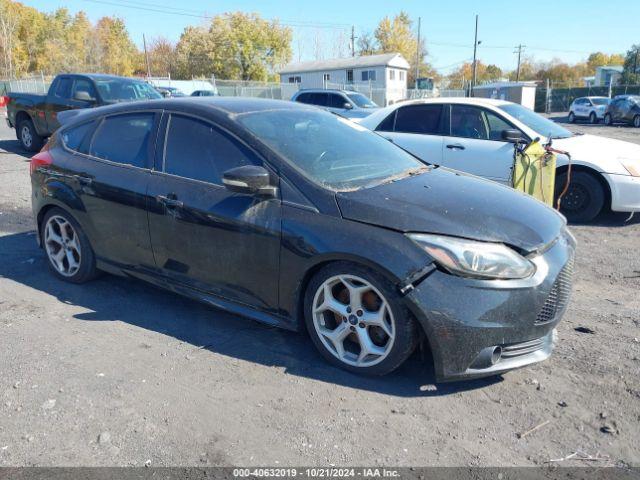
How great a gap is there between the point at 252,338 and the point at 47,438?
150 cm

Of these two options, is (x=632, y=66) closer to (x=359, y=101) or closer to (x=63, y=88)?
(x=359, y=101)

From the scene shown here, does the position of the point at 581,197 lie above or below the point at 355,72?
below

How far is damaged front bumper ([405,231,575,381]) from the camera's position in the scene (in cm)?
305

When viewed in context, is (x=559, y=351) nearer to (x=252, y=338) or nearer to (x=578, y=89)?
(x=252, y=338)

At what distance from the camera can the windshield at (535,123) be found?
783cm

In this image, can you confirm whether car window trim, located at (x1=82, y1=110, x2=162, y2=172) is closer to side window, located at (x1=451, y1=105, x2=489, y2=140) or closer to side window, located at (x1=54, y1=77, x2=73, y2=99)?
side window, located at (x1=451, y1=105, x2=489, y2=140)

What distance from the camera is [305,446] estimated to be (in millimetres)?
2824

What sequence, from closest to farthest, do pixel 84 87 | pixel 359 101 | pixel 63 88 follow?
pixel 84 87 → pixel 63 88 → pixel 359 101

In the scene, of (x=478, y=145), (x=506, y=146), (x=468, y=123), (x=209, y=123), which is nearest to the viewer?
(x=209, y=123)

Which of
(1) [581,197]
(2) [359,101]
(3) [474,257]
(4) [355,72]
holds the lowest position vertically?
(1) [581,197]

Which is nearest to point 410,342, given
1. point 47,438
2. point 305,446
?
point 305,446

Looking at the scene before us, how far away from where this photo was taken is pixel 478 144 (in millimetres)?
7688

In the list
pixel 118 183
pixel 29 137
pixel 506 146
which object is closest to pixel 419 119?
pixel 506 146

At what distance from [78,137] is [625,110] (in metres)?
31.3
